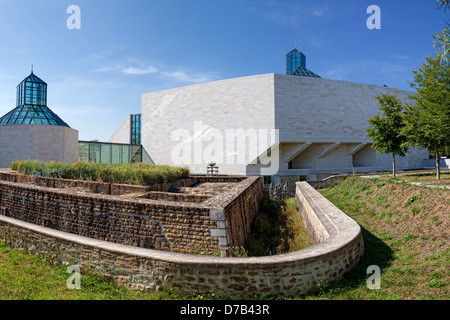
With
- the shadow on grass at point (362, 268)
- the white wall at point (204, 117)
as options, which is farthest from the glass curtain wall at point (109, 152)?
the shadow on grass at point (362, 268)

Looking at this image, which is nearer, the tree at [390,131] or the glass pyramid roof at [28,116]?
the tree at [390,131]

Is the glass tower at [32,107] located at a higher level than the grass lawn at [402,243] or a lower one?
higher

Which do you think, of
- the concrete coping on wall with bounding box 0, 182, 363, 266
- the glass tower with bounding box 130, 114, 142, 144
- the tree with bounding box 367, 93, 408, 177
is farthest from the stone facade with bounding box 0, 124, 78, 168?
the tree with bounding box 367, 93, 408, 177

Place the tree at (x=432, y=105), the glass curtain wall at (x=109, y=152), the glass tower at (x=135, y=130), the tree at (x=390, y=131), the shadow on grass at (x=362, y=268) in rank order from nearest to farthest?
the shadow on grass at (x=362, y=268) < the tree at (x=432, y=105) < the tree at (x=390, y=131) < the glass curtain wall at (x=109, y=152) < the glass tower at (x=135, y=130)

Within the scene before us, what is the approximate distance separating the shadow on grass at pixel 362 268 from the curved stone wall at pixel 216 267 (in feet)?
0.33

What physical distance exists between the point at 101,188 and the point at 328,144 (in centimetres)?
2208

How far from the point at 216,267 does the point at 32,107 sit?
29.6 meters

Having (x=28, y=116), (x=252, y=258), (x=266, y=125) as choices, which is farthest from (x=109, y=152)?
(x=252, y=258)

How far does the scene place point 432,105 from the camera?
11281mm

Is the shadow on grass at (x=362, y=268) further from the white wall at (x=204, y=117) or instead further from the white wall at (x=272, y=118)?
the white wall at (x=204, y=117)

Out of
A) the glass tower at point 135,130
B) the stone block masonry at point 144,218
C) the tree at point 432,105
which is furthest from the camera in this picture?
the glass tower at point 135,130

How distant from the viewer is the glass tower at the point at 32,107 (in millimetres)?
23938

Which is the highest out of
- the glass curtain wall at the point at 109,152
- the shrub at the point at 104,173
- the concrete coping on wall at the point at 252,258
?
the glass curtain wall at the point at 109,152
